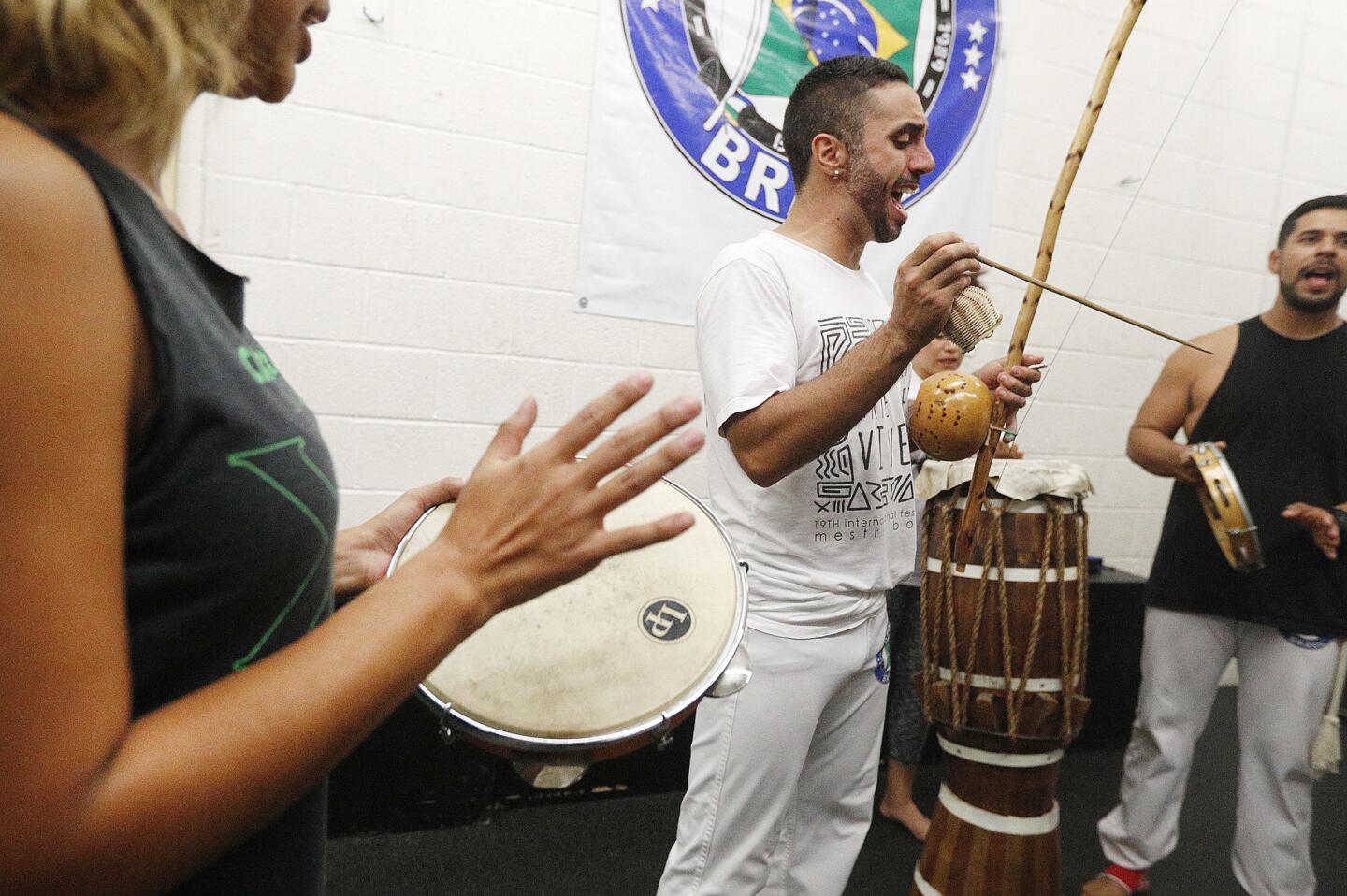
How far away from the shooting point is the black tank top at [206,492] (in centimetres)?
46

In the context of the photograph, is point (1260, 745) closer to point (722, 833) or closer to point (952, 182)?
point (722, 833)

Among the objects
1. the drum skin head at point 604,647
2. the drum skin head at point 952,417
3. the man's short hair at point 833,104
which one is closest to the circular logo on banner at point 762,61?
the man's short hair at point 833,104

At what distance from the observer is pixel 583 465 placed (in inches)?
21.6

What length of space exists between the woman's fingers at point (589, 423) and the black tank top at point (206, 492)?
16 centimetres

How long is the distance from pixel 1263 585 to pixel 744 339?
1.48 m

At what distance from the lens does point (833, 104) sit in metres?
1.67

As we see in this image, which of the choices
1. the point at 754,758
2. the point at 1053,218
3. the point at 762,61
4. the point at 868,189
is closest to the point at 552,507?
the point at 754,758

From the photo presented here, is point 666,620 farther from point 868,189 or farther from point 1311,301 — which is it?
point 1311,301

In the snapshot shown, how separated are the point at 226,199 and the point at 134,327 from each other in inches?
73.9

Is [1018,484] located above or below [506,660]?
above

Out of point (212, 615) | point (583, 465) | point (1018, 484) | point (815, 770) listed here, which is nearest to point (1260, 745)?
point (1018, 484)

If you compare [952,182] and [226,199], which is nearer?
[226,199]

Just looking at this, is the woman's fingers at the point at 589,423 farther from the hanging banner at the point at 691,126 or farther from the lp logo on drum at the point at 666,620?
the hanging banner at the point at 691,126

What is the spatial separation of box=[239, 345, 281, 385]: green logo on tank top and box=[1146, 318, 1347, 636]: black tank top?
2.16m
